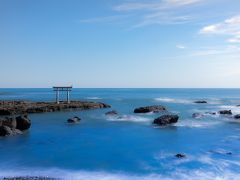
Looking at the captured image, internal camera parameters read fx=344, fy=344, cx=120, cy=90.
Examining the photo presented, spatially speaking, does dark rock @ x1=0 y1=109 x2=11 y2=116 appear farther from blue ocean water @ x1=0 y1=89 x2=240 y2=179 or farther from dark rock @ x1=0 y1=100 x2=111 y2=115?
blue ocean water @ x1=0 y1=89 x2=240 y2=179

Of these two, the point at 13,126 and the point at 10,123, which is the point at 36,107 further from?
the point at 13,126

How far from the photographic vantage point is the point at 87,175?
2934cm

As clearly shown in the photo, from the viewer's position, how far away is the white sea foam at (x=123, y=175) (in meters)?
28.6

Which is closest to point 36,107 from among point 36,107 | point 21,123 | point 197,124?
point 36,107

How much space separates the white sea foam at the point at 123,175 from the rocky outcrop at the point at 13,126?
18.6 meters

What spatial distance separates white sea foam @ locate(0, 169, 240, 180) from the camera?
2859 centimetres

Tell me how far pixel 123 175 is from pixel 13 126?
2615 centimetres

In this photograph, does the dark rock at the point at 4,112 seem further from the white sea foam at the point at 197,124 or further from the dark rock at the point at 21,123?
the white sea foam at the point at 197,124

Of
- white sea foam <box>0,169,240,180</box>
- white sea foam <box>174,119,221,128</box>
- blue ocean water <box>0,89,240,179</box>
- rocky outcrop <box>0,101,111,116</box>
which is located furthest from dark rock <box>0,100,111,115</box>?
white sea foam <box>0,169,240,180</box>

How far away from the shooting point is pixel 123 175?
1162 inches

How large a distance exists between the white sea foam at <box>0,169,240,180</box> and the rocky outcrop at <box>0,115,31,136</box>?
18.6 metres

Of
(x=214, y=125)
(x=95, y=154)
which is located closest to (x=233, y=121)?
(x=214, y=125)

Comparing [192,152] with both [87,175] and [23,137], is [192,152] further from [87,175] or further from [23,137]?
[23,137]

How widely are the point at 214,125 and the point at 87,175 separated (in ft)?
118
